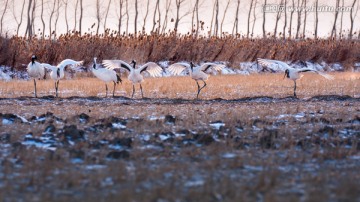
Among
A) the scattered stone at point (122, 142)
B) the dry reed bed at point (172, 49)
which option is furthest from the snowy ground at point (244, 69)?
the scattered stone at point (122, 142)

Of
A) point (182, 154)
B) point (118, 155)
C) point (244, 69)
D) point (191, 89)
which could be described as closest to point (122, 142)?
point (118, 155)

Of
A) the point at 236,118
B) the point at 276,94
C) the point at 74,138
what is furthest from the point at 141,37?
the point at 74,138

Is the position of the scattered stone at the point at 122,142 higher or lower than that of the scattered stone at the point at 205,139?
lower

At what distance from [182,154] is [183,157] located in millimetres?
144

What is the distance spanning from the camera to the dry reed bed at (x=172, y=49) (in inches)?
1233

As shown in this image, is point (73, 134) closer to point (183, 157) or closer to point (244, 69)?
point (183, 157)

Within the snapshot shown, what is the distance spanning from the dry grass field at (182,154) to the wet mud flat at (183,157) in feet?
0.04

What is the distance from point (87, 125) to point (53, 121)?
0.91m

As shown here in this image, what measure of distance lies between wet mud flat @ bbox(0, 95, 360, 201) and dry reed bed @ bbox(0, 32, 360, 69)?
17028 mm

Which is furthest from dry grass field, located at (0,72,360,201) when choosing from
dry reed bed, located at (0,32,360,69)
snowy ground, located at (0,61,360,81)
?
dry reed bed, located at (0,32,360,69)

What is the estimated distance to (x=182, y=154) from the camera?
29.0 ft

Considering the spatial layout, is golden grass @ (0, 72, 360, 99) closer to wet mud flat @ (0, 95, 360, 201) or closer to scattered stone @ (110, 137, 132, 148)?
wet mud flat @ (0, 95, 360, 201)

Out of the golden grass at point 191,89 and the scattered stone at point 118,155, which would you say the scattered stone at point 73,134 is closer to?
the scattered stone at point 118,155

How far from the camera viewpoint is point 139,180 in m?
7.19
